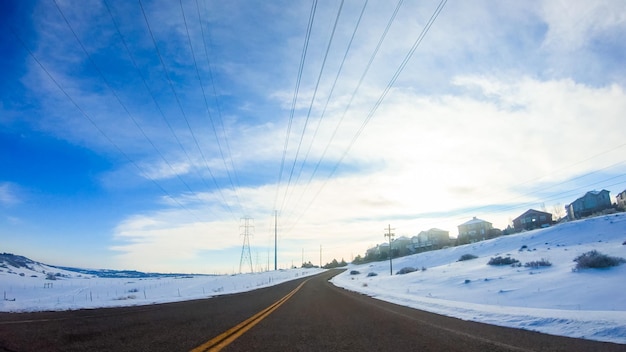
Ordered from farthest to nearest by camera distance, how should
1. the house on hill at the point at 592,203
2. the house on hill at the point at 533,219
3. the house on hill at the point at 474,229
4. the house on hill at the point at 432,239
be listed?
the house on hill at the point at 432,239
the house on hill at the point at 474,229
the house on hill at the point at 533,219
the house on hill at the point at 592,203

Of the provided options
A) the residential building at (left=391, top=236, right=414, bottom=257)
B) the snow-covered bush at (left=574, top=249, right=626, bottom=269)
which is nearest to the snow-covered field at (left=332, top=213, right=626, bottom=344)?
the snow-covered bush at (left=574, top=249, right=626, bottom=269)

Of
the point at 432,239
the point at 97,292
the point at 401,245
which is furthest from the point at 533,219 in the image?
the point at 97,292

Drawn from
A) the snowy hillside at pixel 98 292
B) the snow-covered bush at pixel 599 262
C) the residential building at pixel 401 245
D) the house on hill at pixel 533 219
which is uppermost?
the house on hill at pixel 533 219

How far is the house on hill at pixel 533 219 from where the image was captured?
107 m

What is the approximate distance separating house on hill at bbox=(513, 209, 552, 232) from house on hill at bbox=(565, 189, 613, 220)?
7.35m

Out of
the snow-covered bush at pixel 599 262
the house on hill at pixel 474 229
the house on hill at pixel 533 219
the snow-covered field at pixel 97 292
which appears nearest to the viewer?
the snow-covered field at pixel 97 292

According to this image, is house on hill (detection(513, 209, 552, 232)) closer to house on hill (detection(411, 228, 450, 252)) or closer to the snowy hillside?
house on hill (detection(411, 228, 450, 252))

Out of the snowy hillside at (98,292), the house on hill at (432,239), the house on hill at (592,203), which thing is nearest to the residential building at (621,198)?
the house on hill at (592,203)

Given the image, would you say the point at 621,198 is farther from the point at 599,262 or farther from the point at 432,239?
the point at 599,262

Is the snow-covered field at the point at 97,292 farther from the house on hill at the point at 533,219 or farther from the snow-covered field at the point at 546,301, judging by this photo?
the house on hill at the point at 533,219

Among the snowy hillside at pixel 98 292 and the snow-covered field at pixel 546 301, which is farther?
the snowy hillside at pixel 98 292

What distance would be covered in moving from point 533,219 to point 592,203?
15.5 m

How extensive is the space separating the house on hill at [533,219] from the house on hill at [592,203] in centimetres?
735

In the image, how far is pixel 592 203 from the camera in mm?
96562
